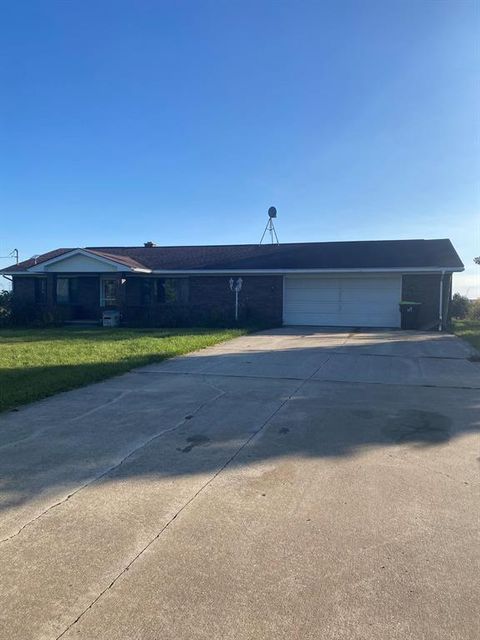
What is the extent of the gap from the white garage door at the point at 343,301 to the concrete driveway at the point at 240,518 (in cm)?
1471

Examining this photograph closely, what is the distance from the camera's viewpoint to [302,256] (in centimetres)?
2445

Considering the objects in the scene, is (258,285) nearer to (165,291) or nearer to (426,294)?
(165,291)

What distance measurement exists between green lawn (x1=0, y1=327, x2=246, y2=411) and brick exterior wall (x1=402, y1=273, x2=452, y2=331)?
27.2 ft

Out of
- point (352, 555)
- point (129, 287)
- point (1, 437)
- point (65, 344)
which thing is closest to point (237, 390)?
point (1, 437)

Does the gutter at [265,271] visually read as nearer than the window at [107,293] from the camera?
Yes

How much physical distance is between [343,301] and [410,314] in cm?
308

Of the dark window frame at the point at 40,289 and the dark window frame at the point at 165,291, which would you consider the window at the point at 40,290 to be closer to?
the dark window frame at the point at 40,289

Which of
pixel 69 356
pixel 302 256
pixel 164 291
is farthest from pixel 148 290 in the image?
pixel 69 356

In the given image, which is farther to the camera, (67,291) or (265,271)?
(67,291)

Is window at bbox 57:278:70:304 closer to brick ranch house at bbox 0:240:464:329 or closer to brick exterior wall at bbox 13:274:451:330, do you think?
brick ranch house at bbox 0:240:464:329

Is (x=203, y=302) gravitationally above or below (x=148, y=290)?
below

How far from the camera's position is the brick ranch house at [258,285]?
2181cm

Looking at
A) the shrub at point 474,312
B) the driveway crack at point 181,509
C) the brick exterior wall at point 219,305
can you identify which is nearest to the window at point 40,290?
the brick exterior wall at point 219,305

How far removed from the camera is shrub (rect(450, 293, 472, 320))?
1049 inches
